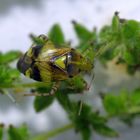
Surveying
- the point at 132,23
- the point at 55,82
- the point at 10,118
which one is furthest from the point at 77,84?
the point at 10,118

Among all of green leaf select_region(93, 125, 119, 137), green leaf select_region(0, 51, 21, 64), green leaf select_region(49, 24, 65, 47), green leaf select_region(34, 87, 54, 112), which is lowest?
green leaf select_region(93, 125, 119, 137)

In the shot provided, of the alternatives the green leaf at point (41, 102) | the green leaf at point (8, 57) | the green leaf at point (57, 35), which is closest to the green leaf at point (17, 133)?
the green leaf at point (41, 102)

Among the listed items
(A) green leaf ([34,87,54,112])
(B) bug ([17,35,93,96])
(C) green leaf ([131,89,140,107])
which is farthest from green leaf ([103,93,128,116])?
(B) bug ([17,35,93,96])

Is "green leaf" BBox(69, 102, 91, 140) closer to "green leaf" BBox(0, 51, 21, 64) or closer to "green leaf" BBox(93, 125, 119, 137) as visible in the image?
"green leaf" BBox(93, 125, 119, 137)

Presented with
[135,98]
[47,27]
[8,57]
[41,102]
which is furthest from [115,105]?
[47,27]

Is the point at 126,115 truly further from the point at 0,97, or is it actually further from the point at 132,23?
the point at 0,97

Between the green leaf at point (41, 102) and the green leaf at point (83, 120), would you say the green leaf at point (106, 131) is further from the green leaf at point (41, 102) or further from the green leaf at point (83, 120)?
the green leaf at point (41, 102)
